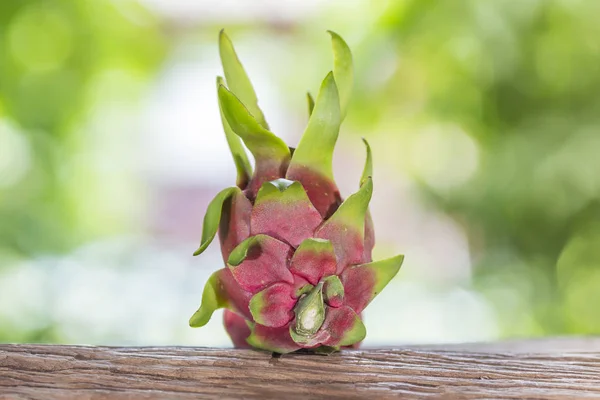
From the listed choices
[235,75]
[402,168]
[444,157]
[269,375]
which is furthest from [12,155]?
[269,375]

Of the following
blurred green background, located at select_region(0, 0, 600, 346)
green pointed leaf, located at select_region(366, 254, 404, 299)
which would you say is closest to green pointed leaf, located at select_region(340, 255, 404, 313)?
green pointed leaf, located at select_region(366, 254, 404, 299)

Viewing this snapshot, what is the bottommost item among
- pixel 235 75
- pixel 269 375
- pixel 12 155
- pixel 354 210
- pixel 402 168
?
pixel 269 375

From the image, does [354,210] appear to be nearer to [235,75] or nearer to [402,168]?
[235,75]

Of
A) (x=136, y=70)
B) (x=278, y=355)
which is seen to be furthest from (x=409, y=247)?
(x=278, y=355)

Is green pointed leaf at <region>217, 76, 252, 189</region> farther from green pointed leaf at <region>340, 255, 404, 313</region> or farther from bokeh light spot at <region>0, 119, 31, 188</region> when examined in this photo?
Result: bokeh light spot at <region>0, 119, 31, 188</region>

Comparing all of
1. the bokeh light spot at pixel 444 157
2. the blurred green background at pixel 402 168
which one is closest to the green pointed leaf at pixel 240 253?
the blurred green background at pixel 402 168

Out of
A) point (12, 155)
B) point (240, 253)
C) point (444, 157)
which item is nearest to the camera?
point (240, 253)

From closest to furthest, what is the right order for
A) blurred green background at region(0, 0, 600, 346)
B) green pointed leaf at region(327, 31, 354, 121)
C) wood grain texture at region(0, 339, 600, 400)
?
wood grain texture at region(0, 339, 600, 400) → green pointed leaf at region(327, 31, 354, 121) → blurred green background at region(0, 0, 600, 346)
